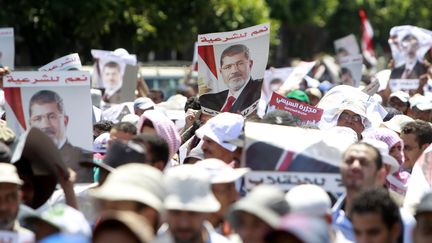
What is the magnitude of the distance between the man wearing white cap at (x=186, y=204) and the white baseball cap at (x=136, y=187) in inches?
2.0

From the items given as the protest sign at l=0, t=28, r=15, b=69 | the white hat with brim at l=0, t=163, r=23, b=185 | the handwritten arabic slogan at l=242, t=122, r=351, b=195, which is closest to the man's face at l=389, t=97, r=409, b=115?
the protest sign at l=0, t=28, r=15, b=69

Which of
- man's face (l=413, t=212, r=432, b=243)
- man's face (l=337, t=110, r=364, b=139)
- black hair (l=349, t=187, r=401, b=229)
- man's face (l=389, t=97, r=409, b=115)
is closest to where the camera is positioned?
man's face (l=413, t=212, r=432, b=243)

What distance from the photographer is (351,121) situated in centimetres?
1127

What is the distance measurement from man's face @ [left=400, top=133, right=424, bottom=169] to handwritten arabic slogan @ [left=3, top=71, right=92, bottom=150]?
8.21 feet

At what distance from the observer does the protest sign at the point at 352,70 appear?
1759 centimetres

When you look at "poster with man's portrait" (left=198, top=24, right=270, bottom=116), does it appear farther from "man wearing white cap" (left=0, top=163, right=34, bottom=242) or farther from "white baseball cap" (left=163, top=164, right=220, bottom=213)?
"white baseball cap" (left=163, top=164, right=220, bottom=213)

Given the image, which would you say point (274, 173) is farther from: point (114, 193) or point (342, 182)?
point (114, 193)

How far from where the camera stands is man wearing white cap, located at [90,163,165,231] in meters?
6.45

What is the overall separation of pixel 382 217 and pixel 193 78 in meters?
14.2

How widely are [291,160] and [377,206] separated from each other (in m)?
1.10

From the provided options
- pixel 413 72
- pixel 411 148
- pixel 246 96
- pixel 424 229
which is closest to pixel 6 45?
pixel 246 96

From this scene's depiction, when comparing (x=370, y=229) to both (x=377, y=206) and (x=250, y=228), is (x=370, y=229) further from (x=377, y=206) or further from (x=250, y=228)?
(x=250, y=228)

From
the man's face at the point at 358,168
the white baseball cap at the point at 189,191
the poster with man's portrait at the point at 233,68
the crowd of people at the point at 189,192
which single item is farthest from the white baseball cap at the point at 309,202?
the poster with man's portrait at the point at 233,68

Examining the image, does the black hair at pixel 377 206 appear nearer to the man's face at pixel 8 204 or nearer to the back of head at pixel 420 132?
the man's face at pixel 8 204
